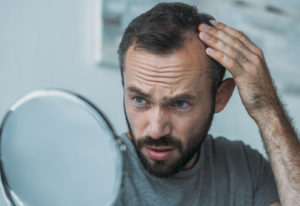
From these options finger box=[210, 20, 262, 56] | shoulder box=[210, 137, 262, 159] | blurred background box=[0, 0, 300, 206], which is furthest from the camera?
blurred background box=[0, 0, 300, 206]

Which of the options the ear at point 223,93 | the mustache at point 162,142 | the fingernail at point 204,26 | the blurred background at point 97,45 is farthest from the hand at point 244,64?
the blurred background at point 97,45

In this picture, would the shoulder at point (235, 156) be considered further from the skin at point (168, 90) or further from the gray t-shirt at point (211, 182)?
the skin at point (168, 90)

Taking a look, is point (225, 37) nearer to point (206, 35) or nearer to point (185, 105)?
point (206, 35)

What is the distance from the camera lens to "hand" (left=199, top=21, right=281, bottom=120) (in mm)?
1216

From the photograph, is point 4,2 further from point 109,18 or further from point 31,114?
point 31,114

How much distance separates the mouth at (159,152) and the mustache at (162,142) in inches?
0.9

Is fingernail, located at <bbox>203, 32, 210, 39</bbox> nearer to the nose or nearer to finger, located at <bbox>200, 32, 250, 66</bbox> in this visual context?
finger, located at <bbox>200, 32, 250, 66</bbox>

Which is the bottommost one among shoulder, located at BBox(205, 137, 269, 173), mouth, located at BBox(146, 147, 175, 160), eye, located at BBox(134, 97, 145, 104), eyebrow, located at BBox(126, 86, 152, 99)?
shoulder, located at BBox(205, 137, 269, 173)

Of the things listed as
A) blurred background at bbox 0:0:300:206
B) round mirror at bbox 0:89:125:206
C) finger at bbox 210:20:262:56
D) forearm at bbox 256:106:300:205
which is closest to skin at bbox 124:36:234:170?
finger at bbox 210:20:262:56

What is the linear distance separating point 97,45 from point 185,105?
3.20 ft

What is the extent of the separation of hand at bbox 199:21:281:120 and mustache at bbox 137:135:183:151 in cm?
36

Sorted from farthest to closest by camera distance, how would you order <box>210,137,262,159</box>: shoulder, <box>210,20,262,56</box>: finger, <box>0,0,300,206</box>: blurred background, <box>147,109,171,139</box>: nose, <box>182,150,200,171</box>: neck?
<box>0,0,300,206</box>: blurred background < <box>210,137,262,159</box>: shoulder < <box>182,150,200,171</box>: neck < <box>210,20,262,56</box>: finger < <box>147,109,171,139</box>: nose

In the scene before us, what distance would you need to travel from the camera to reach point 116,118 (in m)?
2.09

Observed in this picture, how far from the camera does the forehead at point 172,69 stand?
116 cm
